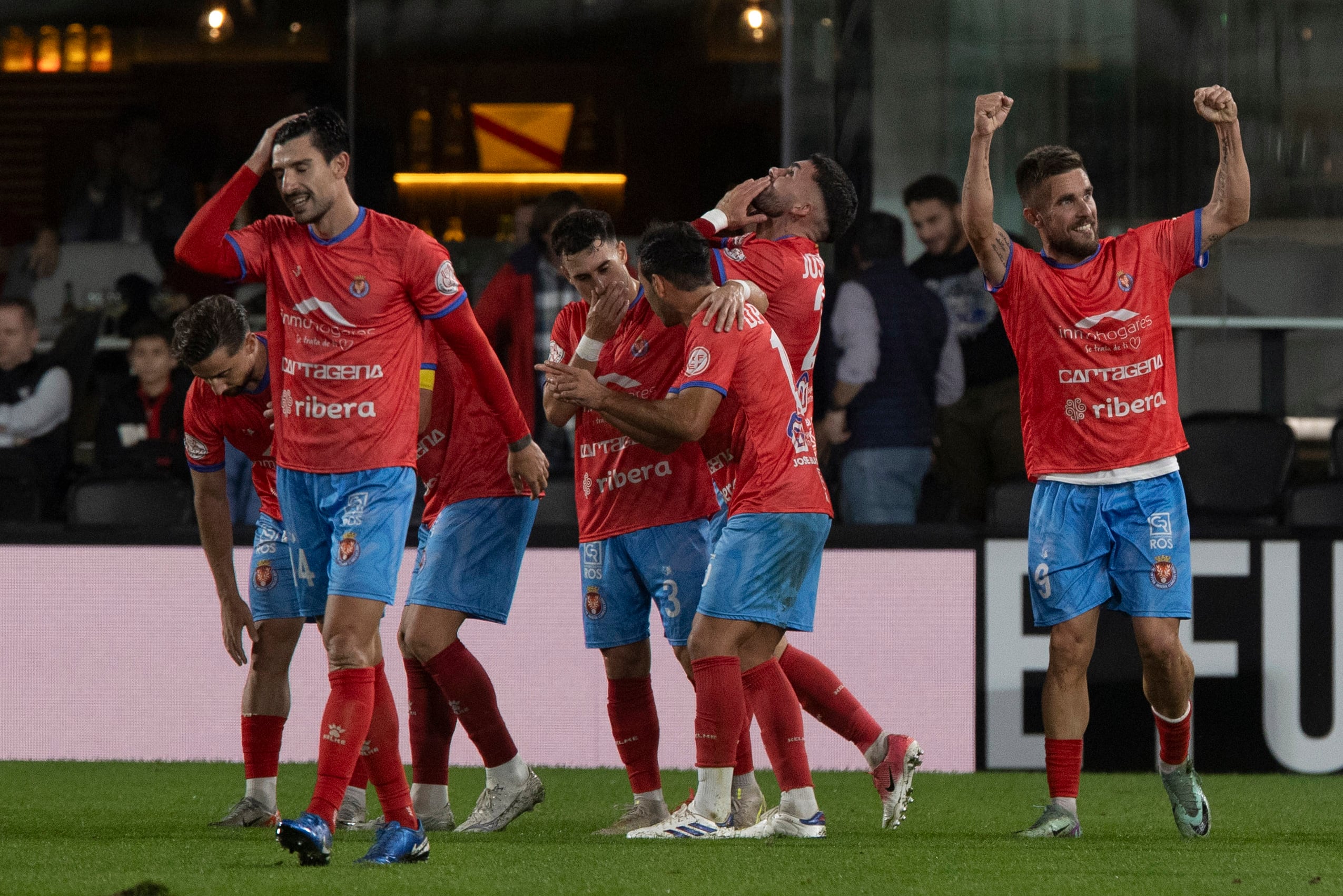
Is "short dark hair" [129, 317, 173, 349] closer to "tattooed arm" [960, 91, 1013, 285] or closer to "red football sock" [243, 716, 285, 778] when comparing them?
"red football sock" [243, 716, 285, 778]

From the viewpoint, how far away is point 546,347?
8789 mm

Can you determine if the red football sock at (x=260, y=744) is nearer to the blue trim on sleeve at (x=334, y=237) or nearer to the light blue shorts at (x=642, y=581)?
the light blue shorts at (x=642, y=581)

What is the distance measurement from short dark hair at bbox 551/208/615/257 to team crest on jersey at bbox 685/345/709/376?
21.8 inches

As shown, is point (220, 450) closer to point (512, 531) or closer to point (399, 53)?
point (512, 531)

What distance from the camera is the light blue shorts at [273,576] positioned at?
17.5 feet

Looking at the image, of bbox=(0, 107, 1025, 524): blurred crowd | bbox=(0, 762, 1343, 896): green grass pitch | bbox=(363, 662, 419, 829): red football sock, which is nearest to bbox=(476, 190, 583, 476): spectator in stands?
bbox=(0, 107, 1025, 524): blurred crowd

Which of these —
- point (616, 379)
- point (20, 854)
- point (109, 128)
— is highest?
point (109, 128)

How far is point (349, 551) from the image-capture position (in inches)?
171

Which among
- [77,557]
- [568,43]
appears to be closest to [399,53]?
[568,43]

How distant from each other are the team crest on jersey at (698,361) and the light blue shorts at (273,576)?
142 cm

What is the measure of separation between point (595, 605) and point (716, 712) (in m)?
0.64

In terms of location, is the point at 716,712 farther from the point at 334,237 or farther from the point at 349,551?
the point at 334,237

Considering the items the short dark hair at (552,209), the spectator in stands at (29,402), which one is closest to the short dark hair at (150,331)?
the spectator in stands at (29,402)

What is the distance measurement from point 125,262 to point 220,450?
5698 millimetres
